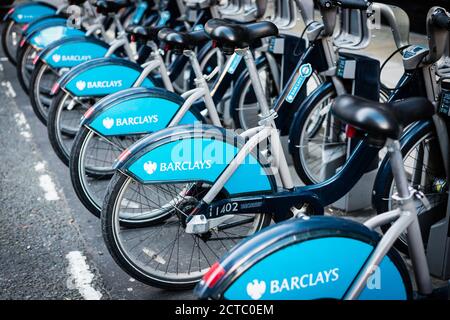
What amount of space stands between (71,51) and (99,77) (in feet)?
3.44

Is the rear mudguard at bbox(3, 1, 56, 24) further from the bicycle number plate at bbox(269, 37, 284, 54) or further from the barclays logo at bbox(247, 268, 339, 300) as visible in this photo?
the barclays logo at bbox(247, 268, 339, 300)

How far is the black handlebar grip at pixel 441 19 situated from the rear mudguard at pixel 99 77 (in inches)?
95.6

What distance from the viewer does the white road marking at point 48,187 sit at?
4.86 meters

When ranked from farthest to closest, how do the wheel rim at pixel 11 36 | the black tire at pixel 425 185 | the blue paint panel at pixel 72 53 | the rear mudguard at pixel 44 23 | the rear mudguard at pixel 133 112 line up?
1. the wheel rim at pixel 11 36
2. the rear mudguard at pixel 44 23
3. the blue paint panel at pixel 72 53
4. the rear mudguard at pixel 133 112
5. the black tire at pixel 425 185

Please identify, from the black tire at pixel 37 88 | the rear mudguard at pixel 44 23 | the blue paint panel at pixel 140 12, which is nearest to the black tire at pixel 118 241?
the black tire at pixel 37 88

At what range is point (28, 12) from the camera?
8117mm

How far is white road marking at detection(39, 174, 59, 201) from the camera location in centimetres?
486

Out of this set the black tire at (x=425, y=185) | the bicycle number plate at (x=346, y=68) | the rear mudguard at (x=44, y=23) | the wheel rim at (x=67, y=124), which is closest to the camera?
the black tire at (x=425, y=185)

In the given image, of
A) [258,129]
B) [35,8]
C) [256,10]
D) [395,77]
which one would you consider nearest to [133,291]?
[258,129]

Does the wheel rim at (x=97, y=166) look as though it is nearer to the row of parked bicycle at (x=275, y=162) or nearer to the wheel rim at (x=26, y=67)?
the row of parked bicycle at (x=275, y=162)

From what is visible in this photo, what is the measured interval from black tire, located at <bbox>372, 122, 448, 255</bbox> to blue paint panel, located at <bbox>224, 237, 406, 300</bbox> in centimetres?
117

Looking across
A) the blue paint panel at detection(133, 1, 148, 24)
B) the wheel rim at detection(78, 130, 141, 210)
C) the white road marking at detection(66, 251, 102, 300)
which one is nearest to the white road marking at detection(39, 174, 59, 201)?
the wheel rim at detection(78, 130, 141, 210)

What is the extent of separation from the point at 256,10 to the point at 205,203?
252cm

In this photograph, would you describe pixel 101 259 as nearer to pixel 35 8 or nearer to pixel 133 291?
pixel 133 291
